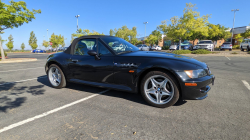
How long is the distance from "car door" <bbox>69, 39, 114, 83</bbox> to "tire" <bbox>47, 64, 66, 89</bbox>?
1.63 ft

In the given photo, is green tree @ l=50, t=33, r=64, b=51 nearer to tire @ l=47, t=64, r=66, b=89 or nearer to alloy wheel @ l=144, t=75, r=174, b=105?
tire @ l=47, t=64, r=66, b=89

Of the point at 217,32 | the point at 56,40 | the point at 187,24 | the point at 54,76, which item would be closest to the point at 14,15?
the point at 54,76

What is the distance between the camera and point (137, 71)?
311 centimetres

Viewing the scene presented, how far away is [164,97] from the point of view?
122 inches

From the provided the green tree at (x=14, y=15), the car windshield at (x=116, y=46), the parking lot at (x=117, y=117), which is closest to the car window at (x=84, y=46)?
the car windshield at (x=116, y=46)

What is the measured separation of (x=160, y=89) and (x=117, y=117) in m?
1.03

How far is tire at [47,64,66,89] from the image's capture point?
14.4 feet

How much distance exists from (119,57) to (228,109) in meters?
2.41

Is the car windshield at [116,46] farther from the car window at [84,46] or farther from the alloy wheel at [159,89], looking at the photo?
the alloy wheel at [159,89]

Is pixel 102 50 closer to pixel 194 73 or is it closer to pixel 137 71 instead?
pixel 137 71

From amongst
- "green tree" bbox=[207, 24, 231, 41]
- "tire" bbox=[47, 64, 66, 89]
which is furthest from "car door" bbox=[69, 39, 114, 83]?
"green tree" bbox=[207, 24, 231, 41]

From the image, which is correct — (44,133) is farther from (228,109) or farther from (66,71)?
(228,109)

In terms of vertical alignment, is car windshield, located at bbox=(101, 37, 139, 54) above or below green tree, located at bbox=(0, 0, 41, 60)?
below

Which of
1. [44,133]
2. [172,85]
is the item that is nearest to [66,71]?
[44,133]
